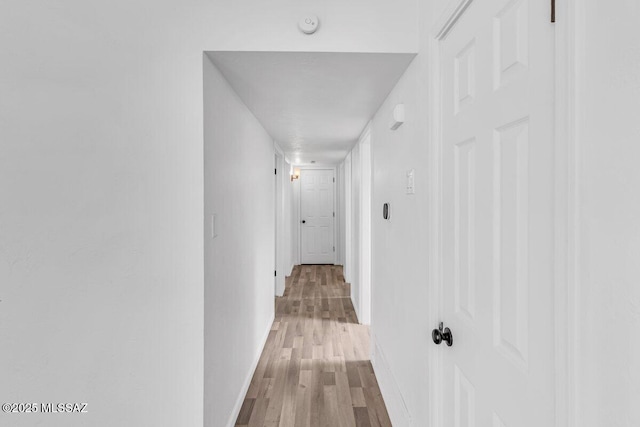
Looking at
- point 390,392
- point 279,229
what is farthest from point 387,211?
point 279,229

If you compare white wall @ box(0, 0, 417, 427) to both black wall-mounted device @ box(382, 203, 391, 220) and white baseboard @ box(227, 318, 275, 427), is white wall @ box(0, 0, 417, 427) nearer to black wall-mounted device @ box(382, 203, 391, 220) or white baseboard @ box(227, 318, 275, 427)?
white baseboard @ box(227, 318, 275, 427)

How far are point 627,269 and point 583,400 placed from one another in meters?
0.26

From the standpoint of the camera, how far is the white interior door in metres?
0.75

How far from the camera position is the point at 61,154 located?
37.4 inches

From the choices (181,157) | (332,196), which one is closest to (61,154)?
Result: (181,157)

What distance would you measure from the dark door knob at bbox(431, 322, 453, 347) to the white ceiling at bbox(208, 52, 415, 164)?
119 cm

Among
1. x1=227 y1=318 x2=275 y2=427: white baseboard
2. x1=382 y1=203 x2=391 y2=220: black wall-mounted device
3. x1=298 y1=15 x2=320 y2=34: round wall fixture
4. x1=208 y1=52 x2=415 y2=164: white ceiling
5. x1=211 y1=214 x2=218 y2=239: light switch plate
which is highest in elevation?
x1=298 y1=15 x2=320 y2=34: round wall fixture

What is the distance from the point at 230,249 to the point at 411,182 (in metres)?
1.12

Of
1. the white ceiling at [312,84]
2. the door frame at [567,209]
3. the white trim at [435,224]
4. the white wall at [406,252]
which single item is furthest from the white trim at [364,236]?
the door frame at [567,209]

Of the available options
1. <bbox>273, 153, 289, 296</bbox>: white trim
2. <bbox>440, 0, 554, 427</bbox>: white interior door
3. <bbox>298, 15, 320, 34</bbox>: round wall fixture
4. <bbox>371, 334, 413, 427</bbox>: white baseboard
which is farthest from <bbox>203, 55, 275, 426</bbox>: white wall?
<bbox>273, 153, 289, 296</bbox>: white trim

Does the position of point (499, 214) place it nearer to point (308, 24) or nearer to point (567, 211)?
point (567, 211)

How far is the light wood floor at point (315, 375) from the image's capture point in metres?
2.16

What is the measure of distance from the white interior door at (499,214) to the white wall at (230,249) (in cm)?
106

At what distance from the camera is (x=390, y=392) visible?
213cm
